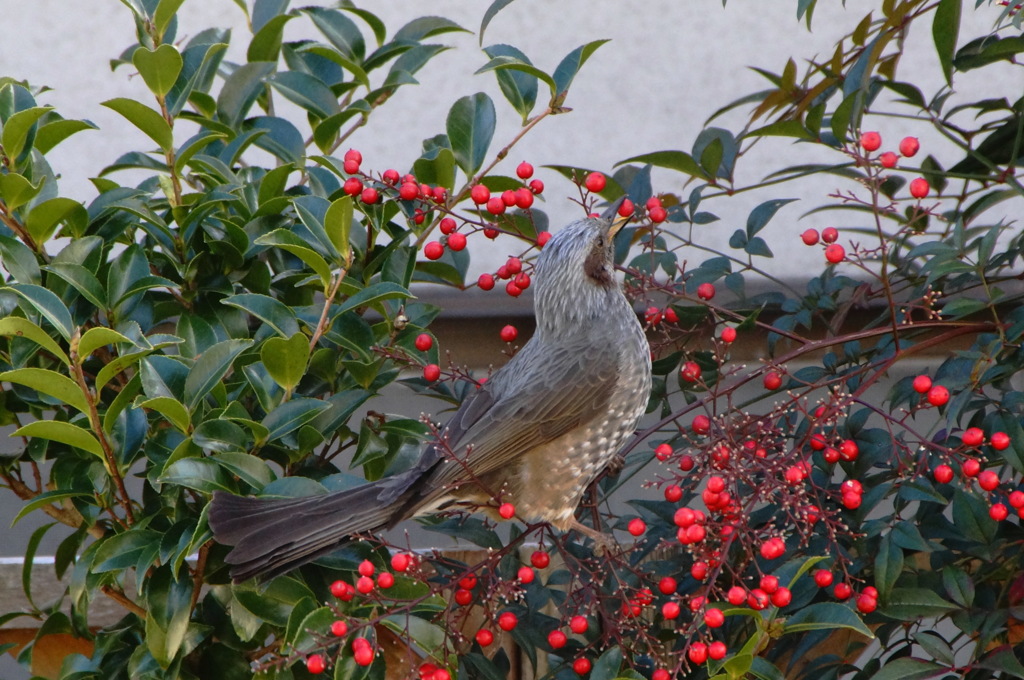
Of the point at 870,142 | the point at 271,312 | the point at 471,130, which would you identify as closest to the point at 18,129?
the point at 271,312

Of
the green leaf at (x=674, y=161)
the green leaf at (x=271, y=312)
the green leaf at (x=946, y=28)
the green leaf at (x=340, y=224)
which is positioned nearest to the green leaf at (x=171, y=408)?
the green leaf at (x=271, y=312)

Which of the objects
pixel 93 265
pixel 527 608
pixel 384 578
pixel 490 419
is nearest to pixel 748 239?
pixel 490 419

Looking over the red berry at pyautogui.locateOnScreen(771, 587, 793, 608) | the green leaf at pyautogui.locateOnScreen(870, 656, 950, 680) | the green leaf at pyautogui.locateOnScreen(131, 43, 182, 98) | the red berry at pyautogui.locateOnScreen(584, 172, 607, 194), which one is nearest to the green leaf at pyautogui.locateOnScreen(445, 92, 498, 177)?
the red berry at pyautogui.locateOnScreen(584, 172, 607, 194)

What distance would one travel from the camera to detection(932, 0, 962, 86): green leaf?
4.60 ft

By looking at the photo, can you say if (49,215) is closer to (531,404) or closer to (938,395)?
(531,404)

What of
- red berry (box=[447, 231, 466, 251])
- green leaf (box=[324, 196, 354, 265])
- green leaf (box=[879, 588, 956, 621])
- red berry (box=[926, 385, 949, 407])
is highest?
green leaf (box=[324, 196, 354, 265])

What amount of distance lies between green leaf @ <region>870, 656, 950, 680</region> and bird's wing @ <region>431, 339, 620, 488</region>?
0.54 m

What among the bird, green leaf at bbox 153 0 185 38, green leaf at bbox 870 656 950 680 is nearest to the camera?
green leaf at bbox 870 656 950 680

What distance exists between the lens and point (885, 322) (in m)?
1.92

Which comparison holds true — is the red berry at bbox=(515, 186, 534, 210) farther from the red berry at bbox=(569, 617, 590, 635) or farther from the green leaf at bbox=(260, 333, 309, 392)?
the red berry at bbox=(569, 617, 590, 635)

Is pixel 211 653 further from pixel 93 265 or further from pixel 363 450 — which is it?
pixel 93 265

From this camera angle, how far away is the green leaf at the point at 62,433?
3.92 ft

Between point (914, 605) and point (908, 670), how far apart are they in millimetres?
100

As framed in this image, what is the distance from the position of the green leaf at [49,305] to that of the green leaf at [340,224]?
A: 1.04 ft
